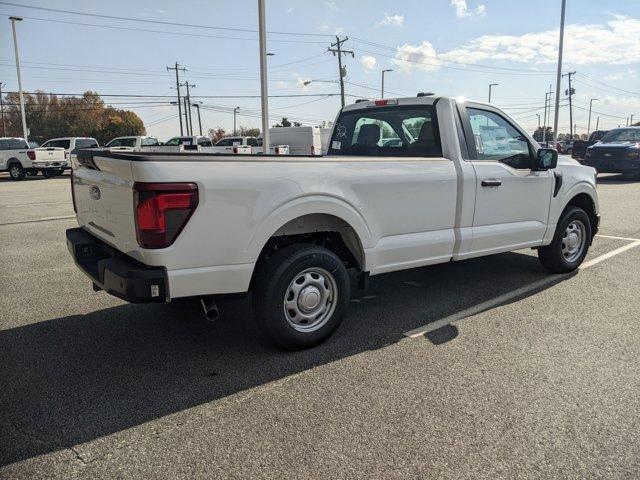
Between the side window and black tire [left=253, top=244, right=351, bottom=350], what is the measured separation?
79.9 inches

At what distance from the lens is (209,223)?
3123 mm

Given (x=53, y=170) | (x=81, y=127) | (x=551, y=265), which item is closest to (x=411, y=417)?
(x=551, y=265)

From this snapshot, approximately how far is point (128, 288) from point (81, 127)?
88.8 m

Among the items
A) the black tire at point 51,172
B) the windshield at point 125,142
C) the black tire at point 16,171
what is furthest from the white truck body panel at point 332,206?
the windshield at point 125,142

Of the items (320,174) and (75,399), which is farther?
(320,174)

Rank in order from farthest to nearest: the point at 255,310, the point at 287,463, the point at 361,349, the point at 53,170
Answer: the point at 53,170
the point at 361,349
the point at 255,310
the point at 287,463

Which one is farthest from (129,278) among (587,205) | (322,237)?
(587,205)

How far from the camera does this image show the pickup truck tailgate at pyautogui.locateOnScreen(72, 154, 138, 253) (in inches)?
122

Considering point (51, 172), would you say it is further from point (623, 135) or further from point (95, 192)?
point (623, 135)

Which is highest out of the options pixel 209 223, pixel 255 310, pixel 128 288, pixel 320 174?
pixel 320 174

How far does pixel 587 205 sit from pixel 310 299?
416 centimetres

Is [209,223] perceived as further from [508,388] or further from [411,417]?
[508,388]

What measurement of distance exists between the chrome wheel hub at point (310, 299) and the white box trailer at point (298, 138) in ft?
83.2

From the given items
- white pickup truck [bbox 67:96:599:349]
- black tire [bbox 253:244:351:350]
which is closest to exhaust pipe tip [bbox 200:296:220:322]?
white pickup truck [bbox 67:96:599:349]
